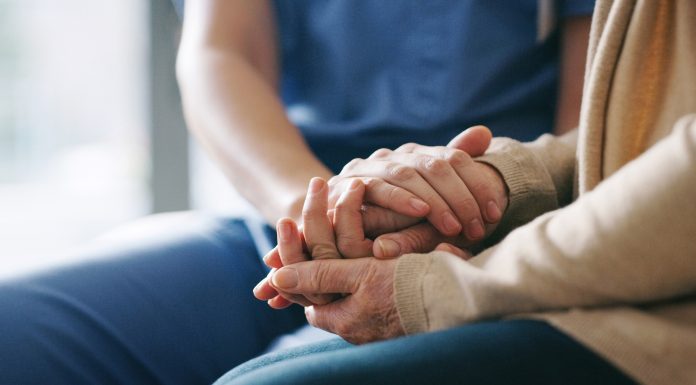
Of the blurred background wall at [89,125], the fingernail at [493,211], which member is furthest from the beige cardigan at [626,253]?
the blurred background wall at [89,125]

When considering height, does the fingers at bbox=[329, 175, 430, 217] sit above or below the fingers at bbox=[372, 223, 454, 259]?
above

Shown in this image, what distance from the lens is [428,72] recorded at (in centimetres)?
106

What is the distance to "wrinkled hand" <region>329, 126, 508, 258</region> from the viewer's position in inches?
26.7

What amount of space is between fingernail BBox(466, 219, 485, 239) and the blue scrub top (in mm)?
363

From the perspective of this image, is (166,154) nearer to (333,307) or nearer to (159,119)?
(159,119)

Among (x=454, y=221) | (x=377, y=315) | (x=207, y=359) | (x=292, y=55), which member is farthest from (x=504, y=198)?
(x=292, y=55)

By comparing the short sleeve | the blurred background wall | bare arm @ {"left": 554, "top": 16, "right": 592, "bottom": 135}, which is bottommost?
the blurred background wall

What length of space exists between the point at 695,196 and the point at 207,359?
621 mm

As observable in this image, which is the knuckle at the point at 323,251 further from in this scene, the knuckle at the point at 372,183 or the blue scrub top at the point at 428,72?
the blue scrub top at the point at 428,72

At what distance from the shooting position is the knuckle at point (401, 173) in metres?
0.69

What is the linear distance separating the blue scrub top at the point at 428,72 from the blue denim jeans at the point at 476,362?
617 millimetres

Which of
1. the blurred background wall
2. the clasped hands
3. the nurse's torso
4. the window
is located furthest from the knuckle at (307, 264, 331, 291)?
the window

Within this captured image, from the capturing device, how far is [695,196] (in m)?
0.44

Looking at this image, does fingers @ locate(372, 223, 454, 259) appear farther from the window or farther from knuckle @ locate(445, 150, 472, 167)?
the window
